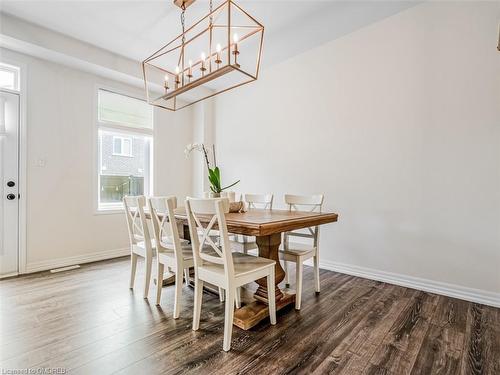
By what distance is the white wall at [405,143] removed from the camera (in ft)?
7.89

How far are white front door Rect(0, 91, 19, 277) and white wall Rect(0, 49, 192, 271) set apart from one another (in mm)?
116

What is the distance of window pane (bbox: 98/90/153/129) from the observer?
3853 millimetres

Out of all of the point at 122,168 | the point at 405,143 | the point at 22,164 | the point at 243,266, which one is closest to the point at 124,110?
the point at 122,168

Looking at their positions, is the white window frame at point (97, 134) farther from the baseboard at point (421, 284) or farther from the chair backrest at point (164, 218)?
the baseboard at point (421, 284)

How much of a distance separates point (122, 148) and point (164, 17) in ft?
6.58

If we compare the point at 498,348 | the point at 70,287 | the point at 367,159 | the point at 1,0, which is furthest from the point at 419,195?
the point at 1,0

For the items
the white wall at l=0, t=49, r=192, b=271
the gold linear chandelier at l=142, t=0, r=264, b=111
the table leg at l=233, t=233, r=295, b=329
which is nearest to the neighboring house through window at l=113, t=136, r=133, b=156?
the white wall at l=0, t=49, r=192, b=271

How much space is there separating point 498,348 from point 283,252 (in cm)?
154

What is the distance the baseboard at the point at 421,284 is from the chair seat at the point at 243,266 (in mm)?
1663

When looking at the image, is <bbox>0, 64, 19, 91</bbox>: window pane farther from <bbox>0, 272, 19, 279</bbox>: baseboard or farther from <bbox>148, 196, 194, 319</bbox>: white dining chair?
<bbox>148, 196, 194, 319</bbox>: white dining chair

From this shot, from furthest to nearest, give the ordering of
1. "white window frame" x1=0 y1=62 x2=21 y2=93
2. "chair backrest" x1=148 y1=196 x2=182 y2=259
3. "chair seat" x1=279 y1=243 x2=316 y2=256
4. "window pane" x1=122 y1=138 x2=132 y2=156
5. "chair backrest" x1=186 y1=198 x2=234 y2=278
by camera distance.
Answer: "window pane" x1=122 y1=138 x2=132 y2=156
"white window frame" x1=0 y1=62 x2=21 y2=93
"chair seat" x1=279 y1=243 x2=316 y2=256
"chair backrest" x1=148 y1=196 x2=182 y2=259
"chair backrest" x1=186 y1=198 x2=234 y2=278

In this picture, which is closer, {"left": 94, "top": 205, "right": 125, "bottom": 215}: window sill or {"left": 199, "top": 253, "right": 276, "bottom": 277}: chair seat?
{"left": 199, "top": 253, "right": 276, "bottom": 277}: chair seat

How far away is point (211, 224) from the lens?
5.69 ft

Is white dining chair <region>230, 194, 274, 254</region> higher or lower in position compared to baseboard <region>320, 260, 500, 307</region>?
higher
